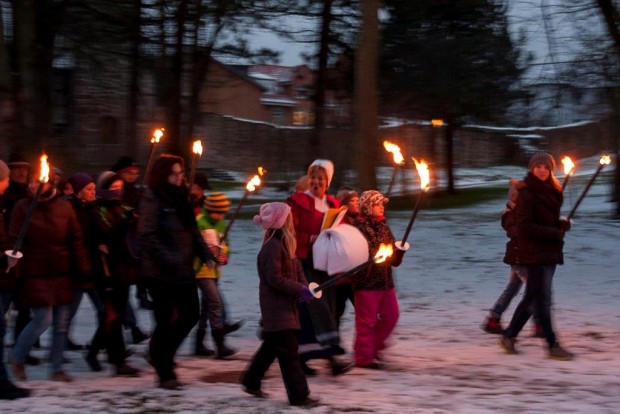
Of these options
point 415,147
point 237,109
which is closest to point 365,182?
point 415,147

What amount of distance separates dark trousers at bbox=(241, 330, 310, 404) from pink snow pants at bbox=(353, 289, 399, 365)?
60.5 inches

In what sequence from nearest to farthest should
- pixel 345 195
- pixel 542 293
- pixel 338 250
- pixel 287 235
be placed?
pixel 287 235 < pixel 338 250 < pixel 542 293 < pixel 345 195

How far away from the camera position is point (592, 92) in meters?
19.2

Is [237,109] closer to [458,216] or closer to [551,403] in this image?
[458,216]

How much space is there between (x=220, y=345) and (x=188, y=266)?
5.86ft

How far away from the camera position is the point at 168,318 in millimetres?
7609

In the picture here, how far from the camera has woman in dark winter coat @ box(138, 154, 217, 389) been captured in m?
7.52

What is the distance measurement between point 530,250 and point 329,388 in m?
2.31

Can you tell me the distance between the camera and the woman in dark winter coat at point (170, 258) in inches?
296

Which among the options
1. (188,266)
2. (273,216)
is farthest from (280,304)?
(188,266)

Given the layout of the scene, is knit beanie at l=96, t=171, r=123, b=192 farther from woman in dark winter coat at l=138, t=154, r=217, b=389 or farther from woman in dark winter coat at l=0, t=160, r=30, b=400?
woman in dark winter coat at l=0, t=160, r=30, b=400

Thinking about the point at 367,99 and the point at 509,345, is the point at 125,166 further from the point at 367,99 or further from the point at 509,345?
the point at 367,99

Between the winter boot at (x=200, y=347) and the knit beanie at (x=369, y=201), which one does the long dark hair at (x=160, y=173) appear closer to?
the knit beanie at (x=369, y=201)

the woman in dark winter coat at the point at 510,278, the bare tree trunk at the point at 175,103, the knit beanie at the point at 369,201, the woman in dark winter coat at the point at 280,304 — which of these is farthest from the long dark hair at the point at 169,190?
the bare tree trunk at the point at 175,103
